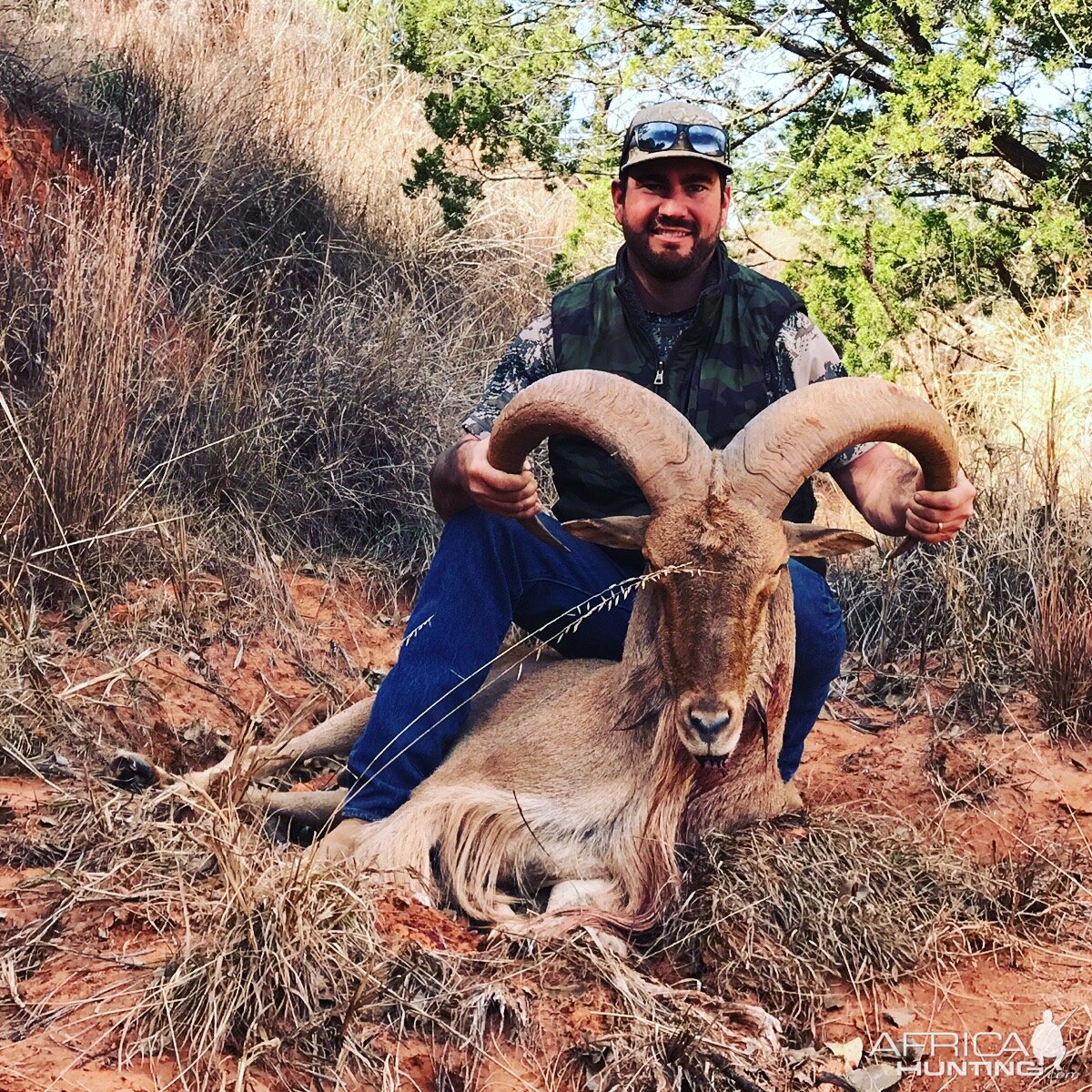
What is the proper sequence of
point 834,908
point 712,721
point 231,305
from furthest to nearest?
1. point 231,305
2. point 834,908
3. point 712,721

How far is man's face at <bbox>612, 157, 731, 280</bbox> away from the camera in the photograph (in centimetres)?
425

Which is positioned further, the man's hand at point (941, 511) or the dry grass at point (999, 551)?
the dry grass at point (999, 551)

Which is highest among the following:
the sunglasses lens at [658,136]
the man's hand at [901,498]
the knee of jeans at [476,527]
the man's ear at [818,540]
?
the sunglasses lens at [658,136]

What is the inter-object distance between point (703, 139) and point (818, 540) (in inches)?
54.9

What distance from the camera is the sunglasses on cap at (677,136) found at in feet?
13.8

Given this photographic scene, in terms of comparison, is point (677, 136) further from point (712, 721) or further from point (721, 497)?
point (712, 721)

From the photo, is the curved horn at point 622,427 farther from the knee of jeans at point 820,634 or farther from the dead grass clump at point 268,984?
the dead grass clump at point 268,984

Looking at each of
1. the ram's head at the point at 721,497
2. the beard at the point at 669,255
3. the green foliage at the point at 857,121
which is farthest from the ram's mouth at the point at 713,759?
the green foliage at the point at 857,121

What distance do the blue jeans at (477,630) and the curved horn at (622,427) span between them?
51 cm

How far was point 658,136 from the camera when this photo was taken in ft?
13.9

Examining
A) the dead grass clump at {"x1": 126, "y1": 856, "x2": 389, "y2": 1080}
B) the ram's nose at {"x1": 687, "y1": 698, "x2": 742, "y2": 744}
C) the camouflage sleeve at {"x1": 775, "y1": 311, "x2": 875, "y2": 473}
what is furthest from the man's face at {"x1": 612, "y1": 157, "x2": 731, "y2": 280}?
the dead grass clump at {"x1": 126, "y1": 856, "x2": 389, "y2": 1080}

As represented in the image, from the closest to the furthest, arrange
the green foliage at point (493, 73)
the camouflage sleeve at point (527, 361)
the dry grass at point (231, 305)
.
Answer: the camouflage sleeve at point (527, 361), the dry grass at point (231, 305), the green foliage at point (493, 73)

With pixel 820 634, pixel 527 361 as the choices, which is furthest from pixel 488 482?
pixel 820 634

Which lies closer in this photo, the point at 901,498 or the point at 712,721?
the point at 712,721
